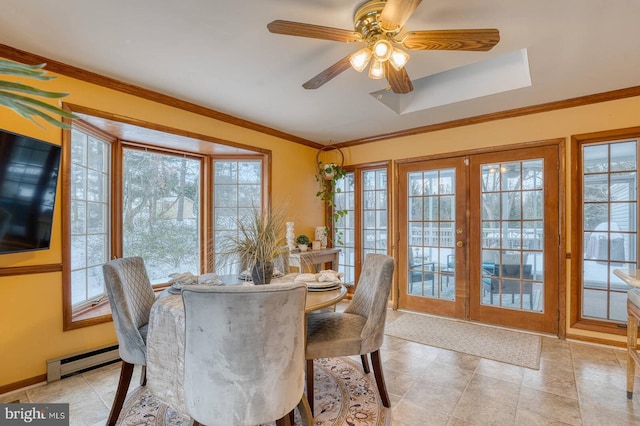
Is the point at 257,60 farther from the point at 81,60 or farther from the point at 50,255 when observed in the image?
the point at 50,255

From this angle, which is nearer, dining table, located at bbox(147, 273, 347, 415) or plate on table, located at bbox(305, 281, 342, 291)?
dining table, located at bbox(147, 273, 347, 415)

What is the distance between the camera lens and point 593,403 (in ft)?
7.04

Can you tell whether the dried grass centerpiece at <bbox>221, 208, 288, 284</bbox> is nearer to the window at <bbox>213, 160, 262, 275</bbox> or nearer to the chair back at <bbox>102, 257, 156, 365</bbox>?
the chair back at <bbox>102, 257, 156, 365</bbox>

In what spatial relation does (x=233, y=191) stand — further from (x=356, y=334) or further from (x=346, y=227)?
(x=356, y=334)

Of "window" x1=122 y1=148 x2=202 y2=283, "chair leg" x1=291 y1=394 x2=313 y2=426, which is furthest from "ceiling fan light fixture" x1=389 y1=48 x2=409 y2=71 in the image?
"window" x1=122 y1=148 x2=202 y2=283

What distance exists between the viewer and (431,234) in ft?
13.5

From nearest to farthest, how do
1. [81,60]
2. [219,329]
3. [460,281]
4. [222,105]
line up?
[219,329], [81,60], [222,105], [460,281]

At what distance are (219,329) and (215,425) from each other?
46 cm

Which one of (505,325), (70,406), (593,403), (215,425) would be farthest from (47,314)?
(505,325)

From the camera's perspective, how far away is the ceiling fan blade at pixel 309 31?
63.1 inches

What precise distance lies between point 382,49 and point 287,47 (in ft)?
2.58

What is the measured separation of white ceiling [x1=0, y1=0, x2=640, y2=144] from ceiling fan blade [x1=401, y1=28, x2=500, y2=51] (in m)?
0.24

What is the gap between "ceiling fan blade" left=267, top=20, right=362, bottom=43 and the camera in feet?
5.25

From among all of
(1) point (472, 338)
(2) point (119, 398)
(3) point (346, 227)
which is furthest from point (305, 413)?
(3) point (346, 227)
